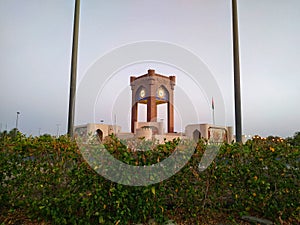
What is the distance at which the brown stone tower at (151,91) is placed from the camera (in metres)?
20.5

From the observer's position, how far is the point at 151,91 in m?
20.4

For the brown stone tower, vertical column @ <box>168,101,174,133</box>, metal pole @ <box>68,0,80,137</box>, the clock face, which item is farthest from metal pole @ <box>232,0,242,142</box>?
vertical column @ <box>168,101,174,133</box>

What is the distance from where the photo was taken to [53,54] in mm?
6746

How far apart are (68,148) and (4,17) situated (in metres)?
5.80

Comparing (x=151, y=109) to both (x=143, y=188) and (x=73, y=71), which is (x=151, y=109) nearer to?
(x=73, y=71)

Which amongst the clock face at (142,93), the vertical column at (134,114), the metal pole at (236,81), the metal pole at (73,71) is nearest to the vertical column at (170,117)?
the clock face at (142,93)

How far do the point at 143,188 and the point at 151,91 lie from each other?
17.9 metres

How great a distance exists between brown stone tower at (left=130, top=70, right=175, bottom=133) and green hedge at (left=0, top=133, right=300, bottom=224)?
1744cm

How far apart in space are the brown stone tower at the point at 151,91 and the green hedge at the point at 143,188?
17.4 meters

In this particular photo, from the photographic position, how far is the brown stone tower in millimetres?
20516

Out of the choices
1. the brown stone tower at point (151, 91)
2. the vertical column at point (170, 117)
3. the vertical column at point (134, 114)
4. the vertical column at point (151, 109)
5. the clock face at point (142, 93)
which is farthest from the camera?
the vertical column at point (134, 114)

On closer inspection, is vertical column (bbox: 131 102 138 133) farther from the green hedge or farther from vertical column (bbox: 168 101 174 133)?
the green hedge

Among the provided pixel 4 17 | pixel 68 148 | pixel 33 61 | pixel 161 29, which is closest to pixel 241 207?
pixel 68 148

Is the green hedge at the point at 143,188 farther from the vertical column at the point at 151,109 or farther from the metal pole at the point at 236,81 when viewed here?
the vertical column at the point at 151,109
